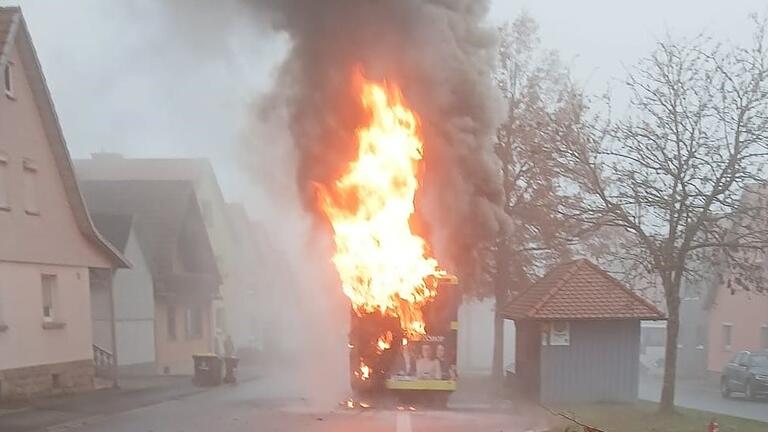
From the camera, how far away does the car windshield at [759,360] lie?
93.6ft

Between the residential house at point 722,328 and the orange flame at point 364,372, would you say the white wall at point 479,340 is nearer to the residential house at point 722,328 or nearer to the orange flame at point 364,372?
the residential house at point 722,328

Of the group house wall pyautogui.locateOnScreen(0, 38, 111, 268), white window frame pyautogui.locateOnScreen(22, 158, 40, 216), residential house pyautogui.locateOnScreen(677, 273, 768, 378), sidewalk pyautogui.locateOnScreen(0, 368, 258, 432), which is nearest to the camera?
sidewalk pyautogui.locateOnScreen(0, 368, 258, 432)

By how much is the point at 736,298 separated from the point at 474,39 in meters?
22.2

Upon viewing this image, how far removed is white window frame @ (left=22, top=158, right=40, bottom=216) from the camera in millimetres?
21203

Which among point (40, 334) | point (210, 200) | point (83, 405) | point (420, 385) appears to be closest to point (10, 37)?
point (40, 334)

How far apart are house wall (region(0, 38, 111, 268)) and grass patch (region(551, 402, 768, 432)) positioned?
1202 cm

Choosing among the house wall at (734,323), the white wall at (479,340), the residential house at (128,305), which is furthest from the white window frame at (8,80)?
the white wall at (479,340)

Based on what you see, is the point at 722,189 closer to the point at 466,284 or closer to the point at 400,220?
the point at 400,220

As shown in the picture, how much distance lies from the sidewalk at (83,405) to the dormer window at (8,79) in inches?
262

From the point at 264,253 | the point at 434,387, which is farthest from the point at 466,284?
the point at 264,253

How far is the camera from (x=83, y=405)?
63.6 feet

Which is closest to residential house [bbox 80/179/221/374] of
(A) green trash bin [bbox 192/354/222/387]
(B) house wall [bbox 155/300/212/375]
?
(B) house wall [bbox 155/300/212/375]

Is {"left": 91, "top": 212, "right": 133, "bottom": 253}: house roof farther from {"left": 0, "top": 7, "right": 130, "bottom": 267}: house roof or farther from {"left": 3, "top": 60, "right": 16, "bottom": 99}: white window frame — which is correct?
{"left": 3, "top": 60, "right": 16, "bottom": 99}: white window frame

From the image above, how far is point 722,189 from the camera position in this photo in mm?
16312
